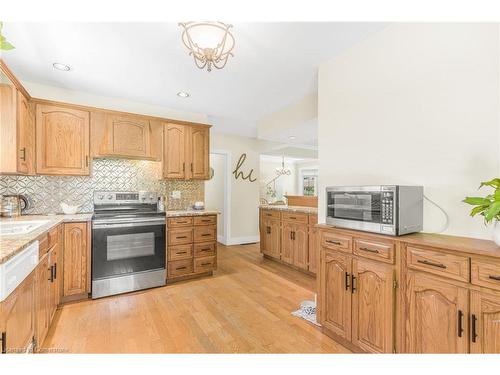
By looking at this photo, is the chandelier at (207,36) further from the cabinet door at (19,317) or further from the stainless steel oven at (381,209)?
the cabinet door at (19,317)

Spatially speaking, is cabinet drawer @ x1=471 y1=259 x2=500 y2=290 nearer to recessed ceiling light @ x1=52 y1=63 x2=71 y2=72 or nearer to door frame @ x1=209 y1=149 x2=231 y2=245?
recessed ceiling light @ x1=52 y1=63 x2=71 y2=72

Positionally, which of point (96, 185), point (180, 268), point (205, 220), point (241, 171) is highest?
point (241, 171)

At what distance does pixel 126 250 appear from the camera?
2889 millimetres

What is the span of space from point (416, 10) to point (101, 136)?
11.0ft

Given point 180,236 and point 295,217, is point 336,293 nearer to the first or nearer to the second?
point 295,217

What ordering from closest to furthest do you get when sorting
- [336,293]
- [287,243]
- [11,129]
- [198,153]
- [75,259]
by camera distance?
[336,293], [11,129], [75,259], [198,153], [287,243]

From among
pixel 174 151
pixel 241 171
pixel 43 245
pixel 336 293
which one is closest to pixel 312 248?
pixel 336 293

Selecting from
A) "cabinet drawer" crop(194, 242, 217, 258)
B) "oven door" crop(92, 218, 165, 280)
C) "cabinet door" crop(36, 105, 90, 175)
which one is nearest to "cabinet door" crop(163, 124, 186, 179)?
"oven door" crop(92, 218, 165, 280)

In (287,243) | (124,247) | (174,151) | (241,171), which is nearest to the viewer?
(124,247)

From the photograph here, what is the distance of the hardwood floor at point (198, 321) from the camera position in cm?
190

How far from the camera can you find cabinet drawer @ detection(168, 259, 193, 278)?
10.5ft

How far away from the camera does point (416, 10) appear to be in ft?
3.60

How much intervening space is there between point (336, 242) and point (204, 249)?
208 centimetres

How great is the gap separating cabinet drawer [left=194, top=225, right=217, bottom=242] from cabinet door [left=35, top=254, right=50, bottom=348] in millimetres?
1680
